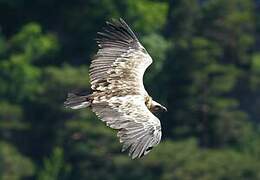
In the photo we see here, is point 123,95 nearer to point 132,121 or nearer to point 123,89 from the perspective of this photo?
point 123,89

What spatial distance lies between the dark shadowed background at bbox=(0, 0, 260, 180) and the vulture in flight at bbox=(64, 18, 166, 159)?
20.6m

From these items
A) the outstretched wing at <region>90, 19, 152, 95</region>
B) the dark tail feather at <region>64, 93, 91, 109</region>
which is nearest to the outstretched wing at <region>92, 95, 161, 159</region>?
→ the dark tail feather at <region>64, 93, 91, 109</region>

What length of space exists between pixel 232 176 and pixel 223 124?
8.89ft

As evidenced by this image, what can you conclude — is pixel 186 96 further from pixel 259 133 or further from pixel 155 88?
pixel 259 133

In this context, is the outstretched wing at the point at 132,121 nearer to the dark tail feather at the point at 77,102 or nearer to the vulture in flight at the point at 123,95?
the vulture in flight at the point at 123,95

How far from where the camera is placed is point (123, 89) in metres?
17.2

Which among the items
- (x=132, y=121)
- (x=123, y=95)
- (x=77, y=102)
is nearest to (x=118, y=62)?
(x=123, y=95)

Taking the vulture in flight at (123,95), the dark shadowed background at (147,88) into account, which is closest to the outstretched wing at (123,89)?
the vulture in flight at (123,95)

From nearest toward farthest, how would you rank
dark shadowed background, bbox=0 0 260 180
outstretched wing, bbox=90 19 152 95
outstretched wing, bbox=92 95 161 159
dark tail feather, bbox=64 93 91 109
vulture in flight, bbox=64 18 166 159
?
outstretched wing, bbox=92 95 161 159, vulture in flight, bbox=64 18 166 159, dark tail feather, bbox=64 93 91 109, outstretched wing, bbox=90 19 152 95, dark shadowed background, bbox=0 0 260 180

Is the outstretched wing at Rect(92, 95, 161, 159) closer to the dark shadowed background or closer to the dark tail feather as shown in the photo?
the dark tail feather

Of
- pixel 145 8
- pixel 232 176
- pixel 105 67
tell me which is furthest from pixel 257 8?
pixel 105 67

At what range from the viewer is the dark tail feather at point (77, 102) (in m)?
16.8

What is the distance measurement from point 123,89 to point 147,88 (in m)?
25.0

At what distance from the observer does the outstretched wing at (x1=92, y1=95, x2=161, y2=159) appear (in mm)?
15883
